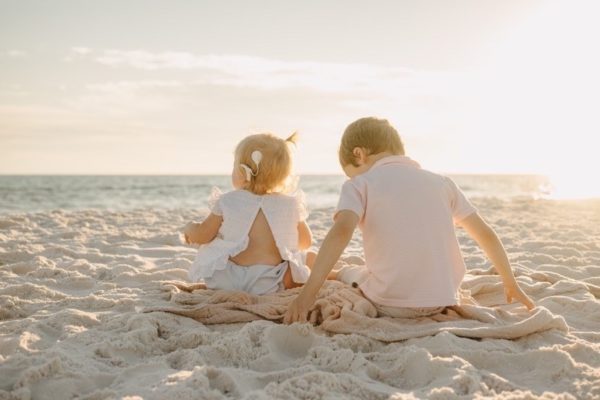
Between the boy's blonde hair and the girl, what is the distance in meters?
0.62

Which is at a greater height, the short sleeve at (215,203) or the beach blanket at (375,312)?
the short sleeve at (215,203)

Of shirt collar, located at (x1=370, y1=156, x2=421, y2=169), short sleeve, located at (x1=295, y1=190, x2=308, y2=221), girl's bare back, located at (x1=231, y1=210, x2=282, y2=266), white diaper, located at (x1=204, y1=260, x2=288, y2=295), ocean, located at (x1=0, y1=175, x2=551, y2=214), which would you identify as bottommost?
ocean, located at (x1=0, y1=175, x2=551, y2=214)

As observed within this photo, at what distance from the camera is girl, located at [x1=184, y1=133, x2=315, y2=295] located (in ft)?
11.8

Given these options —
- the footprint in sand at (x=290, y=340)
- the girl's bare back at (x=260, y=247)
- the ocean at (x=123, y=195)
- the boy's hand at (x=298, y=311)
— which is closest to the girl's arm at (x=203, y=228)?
the girl's bare back at (x=260, y=247)

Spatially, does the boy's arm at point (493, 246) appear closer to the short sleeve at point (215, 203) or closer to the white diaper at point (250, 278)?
the white diaper at point (250, 278)

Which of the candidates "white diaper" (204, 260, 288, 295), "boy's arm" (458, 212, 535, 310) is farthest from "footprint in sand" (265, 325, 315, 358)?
"boy's arm" (458, 212, 535, 310)

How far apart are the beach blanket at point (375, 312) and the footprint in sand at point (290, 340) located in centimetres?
15

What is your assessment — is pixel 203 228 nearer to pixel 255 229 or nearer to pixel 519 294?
pixel 255 229

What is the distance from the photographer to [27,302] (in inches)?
137

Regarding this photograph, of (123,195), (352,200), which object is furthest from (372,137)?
(123,195)

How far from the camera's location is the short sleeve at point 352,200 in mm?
2928

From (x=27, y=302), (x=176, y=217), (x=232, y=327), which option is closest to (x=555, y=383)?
(x=232, y=327)

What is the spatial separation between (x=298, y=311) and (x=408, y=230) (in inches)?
27.4

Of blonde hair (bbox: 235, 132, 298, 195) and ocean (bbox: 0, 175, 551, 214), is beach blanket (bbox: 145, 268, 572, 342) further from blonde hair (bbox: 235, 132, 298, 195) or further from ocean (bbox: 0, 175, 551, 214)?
ocean (bbox: 0, 175, 551, 214)
